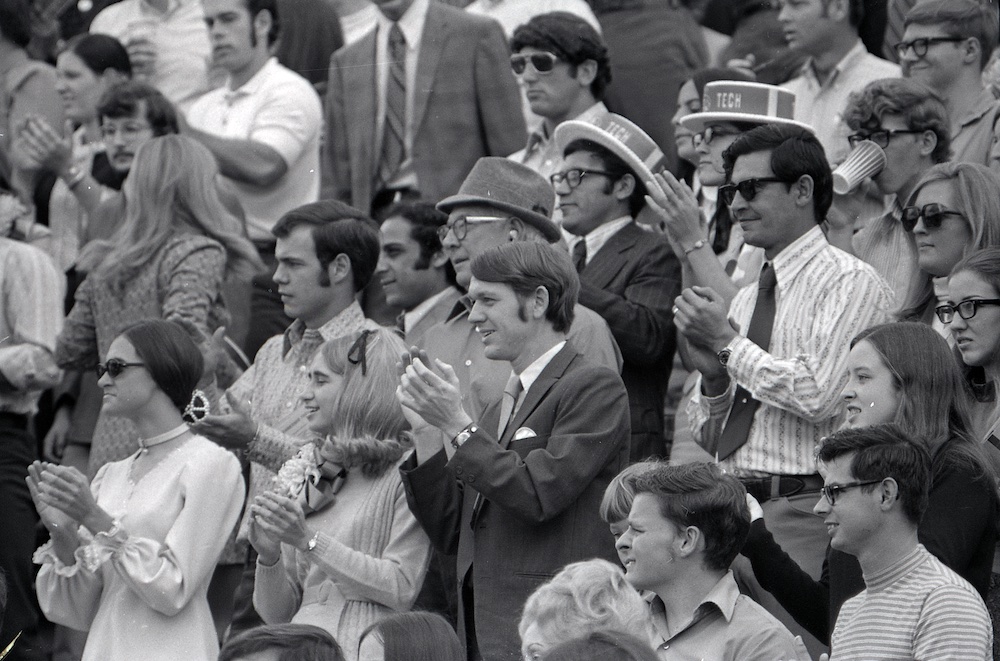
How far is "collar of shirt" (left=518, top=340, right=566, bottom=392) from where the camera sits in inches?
229

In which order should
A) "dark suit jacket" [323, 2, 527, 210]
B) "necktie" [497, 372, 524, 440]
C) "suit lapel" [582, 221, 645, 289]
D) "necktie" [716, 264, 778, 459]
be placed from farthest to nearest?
"dark suit jacket" [323, 2, 527, 210], "suit lapel" [582, 221, 645, 289], "necktie" [716, 264, 778, 459], "necktie" [497, 372, 524, 440]

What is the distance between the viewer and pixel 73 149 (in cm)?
981

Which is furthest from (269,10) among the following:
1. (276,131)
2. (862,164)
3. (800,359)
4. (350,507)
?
(800,359)

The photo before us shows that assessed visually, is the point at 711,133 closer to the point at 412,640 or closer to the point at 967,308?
the point at 967,308

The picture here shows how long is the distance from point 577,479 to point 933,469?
113cm

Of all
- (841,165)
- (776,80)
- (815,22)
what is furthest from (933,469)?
(776,80)

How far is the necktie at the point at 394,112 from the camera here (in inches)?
374

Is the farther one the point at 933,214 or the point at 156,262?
the point at 156,262

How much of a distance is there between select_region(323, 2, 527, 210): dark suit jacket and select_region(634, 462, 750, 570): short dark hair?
433cm

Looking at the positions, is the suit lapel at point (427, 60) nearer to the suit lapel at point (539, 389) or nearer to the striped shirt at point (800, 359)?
the striped shirt at point (800, 359)

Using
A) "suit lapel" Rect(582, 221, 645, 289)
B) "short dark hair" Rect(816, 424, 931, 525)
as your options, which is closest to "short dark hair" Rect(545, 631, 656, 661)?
"short dark hair" Rect(816, 424, 931, 525)

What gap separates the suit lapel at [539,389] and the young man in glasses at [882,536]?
1216mm

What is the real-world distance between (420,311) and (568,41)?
1568mm

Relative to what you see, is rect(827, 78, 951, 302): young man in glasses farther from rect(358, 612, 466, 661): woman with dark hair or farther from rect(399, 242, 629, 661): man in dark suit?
rect(358, 612, 466, 661): woman with dark hair
